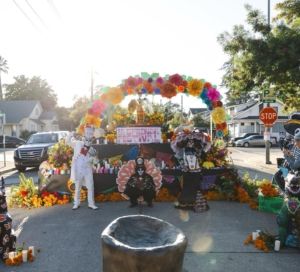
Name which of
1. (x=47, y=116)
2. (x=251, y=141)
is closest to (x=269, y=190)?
(x=251, y=141)

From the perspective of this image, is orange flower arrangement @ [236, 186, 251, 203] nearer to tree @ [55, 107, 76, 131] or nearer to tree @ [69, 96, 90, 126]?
tree @ [69, 96, 90, 126]

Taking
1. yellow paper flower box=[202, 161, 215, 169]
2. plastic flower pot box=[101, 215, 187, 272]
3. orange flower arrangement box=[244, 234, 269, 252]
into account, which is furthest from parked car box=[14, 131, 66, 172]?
plastic flower pot box=[101, 215, 187, 272]

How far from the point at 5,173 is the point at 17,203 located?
8.95 metres

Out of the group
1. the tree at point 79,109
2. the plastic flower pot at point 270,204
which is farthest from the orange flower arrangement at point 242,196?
the tree at point 79,109

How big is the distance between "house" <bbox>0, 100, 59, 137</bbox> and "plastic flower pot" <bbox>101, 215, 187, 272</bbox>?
53.3m

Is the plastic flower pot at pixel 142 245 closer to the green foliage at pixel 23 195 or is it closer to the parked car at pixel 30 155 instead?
the green foliage at pixel 23 195

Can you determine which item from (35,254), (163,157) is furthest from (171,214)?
(35,254)

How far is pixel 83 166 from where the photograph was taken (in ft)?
29.7

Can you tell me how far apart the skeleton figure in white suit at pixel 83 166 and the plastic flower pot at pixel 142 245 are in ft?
16.2

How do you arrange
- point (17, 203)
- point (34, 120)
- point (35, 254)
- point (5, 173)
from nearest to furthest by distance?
point (35, 254)
point (17, 203)
point (5, 173)
point (34, 120)

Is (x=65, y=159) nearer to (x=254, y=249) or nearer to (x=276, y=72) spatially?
(x=254, y=249)

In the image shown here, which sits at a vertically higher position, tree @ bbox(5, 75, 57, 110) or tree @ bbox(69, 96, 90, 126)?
tree @ bbox(5, 75, 57, 110)

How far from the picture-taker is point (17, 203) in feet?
32.7

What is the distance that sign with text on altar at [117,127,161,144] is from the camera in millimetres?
10656
